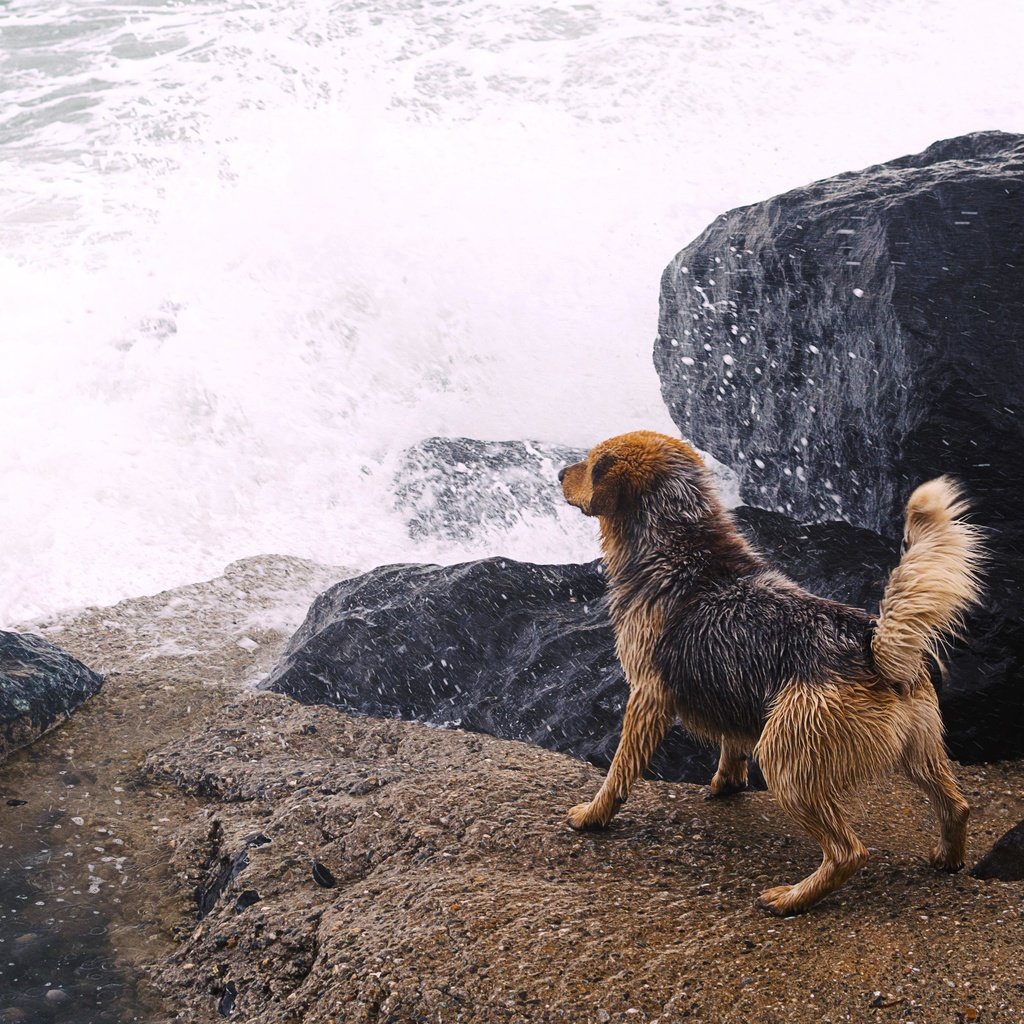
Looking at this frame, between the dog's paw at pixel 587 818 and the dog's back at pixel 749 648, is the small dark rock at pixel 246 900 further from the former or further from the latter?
the dog's back at pixel 749 648

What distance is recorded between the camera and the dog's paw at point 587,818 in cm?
405

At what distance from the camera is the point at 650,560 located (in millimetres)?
4066

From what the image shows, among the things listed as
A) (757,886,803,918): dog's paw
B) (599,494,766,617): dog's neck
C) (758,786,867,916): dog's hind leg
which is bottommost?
(757,886,803,918): dog's paw

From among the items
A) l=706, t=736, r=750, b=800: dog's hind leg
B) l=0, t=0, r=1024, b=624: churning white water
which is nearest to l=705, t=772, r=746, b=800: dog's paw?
l=706, t=736, r=750, b=800: dog's hind leg

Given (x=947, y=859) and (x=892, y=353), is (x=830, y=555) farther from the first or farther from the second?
(x=947, y=859)

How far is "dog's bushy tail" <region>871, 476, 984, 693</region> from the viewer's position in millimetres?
3289

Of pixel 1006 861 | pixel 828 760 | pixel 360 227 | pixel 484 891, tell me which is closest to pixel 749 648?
pixel 828 760

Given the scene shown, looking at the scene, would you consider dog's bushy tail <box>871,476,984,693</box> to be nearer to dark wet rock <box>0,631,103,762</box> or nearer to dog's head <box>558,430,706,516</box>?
dog's head <box>558,430,706,516</box>

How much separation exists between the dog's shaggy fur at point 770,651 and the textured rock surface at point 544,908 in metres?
0.22

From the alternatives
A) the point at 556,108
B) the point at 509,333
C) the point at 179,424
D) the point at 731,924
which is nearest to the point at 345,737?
the point at 731,924

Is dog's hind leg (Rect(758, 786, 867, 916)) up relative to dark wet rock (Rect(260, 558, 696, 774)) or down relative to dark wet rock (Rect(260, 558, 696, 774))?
up

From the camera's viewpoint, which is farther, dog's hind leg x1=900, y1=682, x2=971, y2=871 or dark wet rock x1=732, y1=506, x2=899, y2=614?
dark wet rock x1=732, y1=506, x2=899, y2=614

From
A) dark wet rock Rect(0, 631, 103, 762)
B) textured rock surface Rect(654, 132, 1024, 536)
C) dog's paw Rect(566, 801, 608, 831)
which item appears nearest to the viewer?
dog's paw Rect(566, 801, 608, 831)

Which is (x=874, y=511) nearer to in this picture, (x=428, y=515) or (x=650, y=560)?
(x=650, y=560)
